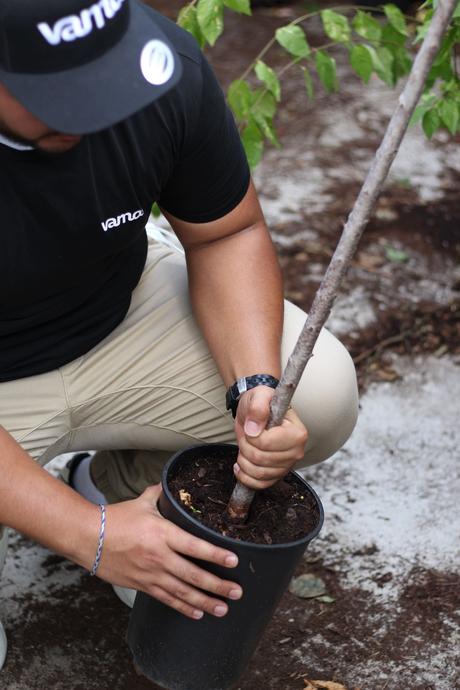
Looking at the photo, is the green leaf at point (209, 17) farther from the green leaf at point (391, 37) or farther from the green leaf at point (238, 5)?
the green leaf at point (391, 37)

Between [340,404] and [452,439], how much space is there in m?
0.96

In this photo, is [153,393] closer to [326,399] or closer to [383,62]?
[326,399]

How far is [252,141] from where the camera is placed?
10.1 feet

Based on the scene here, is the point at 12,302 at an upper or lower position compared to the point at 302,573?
upper

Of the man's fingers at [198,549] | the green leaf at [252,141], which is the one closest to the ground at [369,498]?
the man's fingers at [198,549]

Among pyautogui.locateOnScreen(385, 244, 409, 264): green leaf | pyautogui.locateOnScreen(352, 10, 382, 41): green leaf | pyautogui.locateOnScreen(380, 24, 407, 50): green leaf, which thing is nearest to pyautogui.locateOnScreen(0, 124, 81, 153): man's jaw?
pyautogui.locateOnScreen(352, 10, 382, 41): green leaf

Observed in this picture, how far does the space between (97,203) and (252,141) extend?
1009 millimetres

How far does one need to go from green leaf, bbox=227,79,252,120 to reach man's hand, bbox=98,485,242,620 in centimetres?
138

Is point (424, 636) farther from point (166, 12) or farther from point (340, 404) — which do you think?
point (166, 12)

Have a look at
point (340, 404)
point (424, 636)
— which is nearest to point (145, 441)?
point (340, 404)

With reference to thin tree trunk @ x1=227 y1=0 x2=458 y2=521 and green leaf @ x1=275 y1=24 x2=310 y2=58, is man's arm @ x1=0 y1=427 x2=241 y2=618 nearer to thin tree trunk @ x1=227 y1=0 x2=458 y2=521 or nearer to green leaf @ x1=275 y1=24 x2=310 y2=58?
thin tree trunk @ x1=227 y1=0 x2=458 y2=521

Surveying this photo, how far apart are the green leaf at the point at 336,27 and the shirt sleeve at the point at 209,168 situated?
727 millimetres

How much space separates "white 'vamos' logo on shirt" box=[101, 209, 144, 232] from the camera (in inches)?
87.5

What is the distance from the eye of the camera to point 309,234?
428 centimetres
